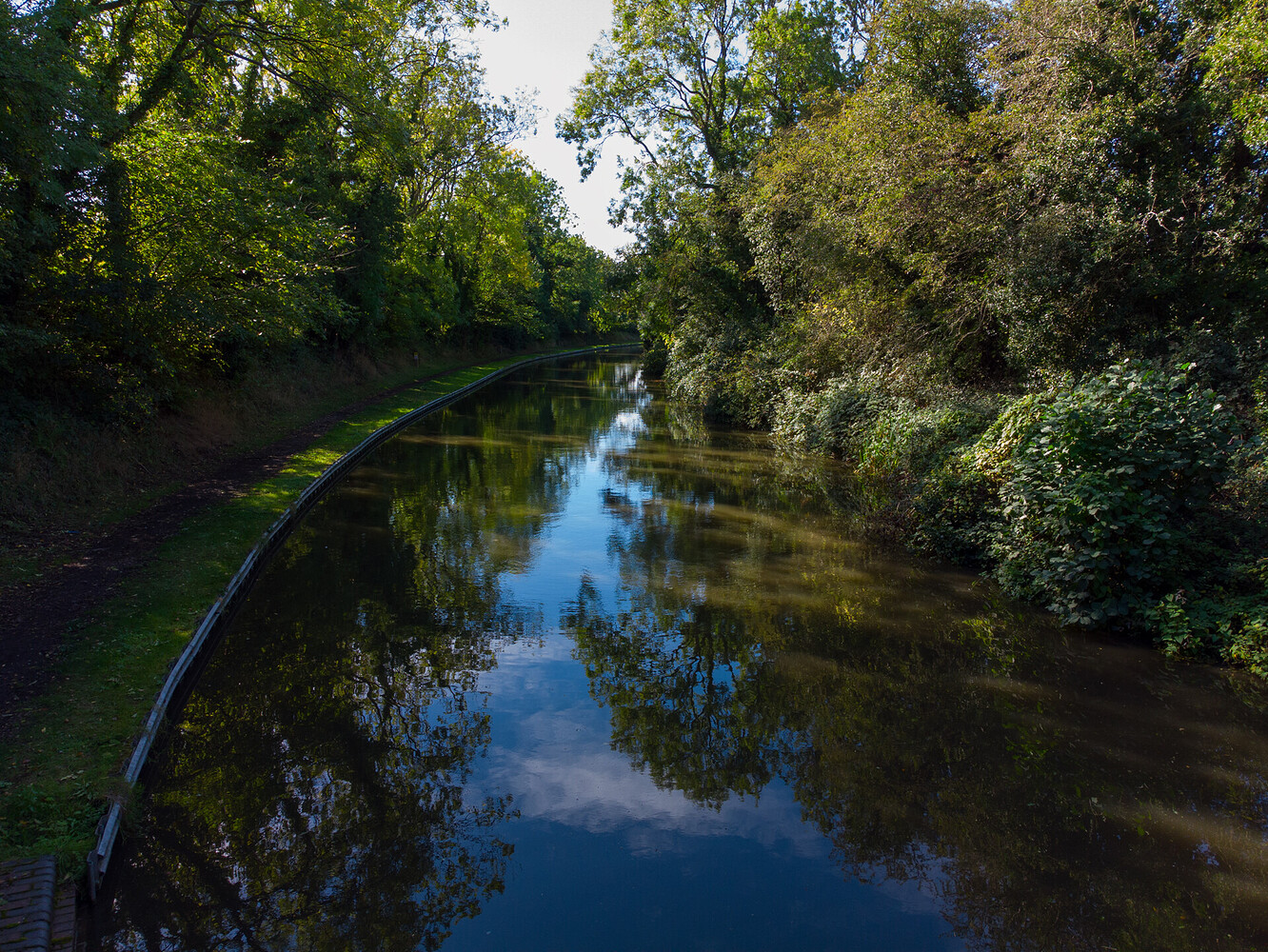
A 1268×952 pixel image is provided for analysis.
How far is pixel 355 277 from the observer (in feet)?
92.8

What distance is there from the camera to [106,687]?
6.65 meters

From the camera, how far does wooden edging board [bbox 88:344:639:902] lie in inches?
195

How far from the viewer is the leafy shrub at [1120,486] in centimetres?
861

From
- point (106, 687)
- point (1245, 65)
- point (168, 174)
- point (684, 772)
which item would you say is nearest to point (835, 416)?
point (1245, 65)

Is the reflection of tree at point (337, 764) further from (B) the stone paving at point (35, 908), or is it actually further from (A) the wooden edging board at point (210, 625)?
(B) the stone paving at point (35, 908)

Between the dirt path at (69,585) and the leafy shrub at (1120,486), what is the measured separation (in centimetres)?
1035

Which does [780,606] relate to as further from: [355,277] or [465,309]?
[465,309]

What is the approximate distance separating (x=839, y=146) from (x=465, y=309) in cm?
3218

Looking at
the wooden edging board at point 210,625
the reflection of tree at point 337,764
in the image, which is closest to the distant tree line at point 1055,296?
the reflection of tree at point 337,764

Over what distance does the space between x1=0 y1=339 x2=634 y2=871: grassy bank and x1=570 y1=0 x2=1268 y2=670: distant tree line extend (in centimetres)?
949

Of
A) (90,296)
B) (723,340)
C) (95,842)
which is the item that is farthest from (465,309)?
(95,842)

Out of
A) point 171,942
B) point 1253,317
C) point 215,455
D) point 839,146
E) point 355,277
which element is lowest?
point 171,942

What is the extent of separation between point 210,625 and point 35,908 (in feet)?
15.2

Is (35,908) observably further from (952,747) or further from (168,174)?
(168,174)
